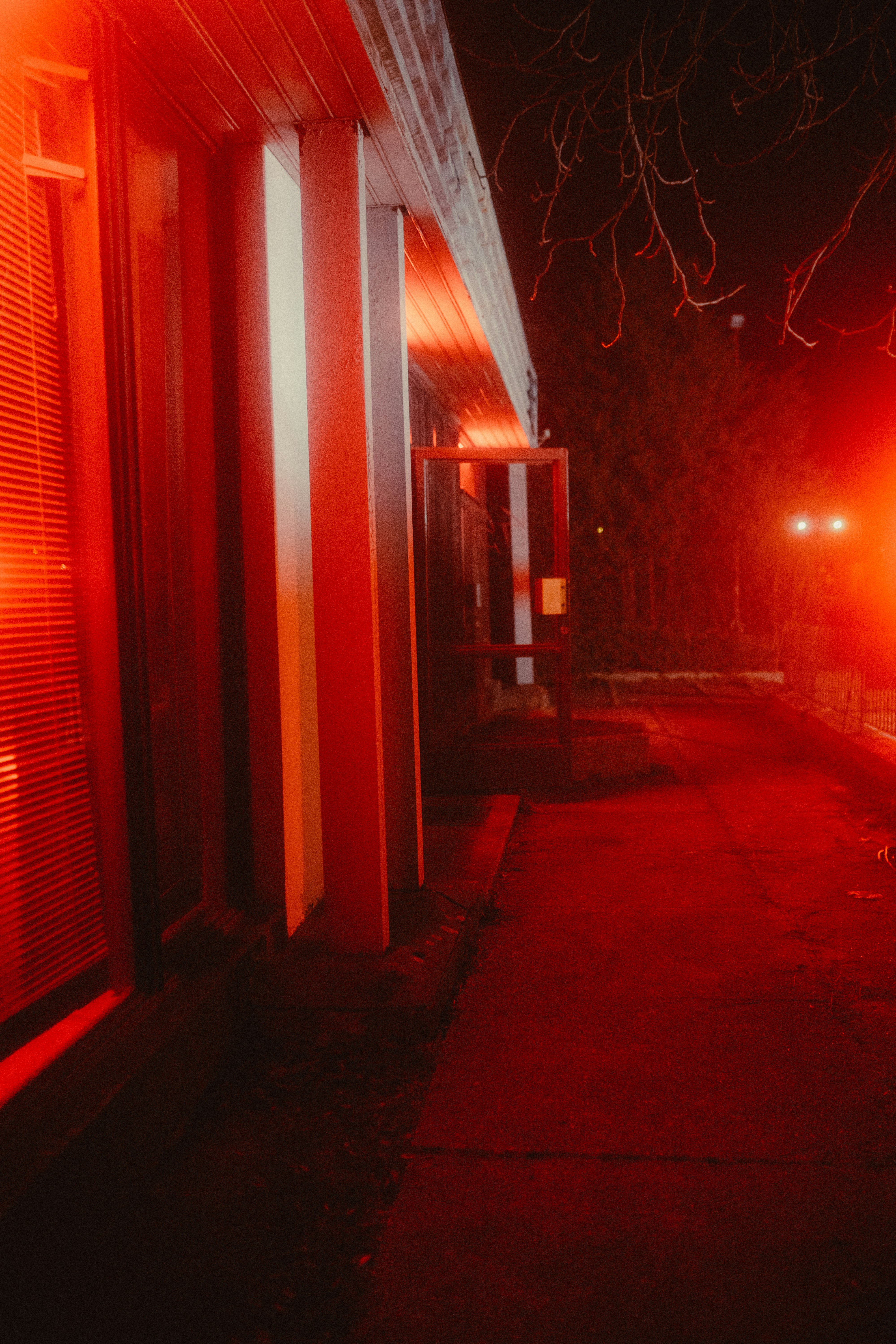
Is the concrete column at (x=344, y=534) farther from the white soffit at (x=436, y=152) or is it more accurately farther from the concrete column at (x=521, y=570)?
the concrete column at (x=521, y=570)

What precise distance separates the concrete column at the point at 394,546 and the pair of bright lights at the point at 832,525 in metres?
18.3

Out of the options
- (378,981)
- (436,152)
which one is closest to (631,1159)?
(378,981)

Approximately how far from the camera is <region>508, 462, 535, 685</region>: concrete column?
43.0 feet

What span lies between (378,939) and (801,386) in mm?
19812

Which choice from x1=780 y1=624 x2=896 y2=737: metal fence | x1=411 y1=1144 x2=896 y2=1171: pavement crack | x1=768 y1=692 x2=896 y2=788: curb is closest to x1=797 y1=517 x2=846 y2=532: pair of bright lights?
x1=780 y1=624 x2=896 y2=737: metal fence

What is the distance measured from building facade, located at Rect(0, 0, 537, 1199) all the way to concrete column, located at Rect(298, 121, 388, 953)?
11mm

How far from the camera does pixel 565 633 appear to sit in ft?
24.6

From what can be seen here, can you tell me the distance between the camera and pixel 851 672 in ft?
31.8

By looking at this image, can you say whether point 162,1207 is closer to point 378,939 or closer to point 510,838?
point 378,939

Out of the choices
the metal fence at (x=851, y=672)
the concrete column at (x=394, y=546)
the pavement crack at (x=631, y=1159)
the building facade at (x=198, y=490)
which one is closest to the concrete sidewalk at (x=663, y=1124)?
the pavement crack at (x=631, y=1159)

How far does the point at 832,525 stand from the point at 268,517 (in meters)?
22.2

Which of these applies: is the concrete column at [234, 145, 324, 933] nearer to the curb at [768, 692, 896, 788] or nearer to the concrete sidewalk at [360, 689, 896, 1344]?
the concrete sidewalk at [360, 689, 896, 1344]

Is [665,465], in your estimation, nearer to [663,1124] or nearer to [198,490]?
[198,490]

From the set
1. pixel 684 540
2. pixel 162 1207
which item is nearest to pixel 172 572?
pixel 162 1207
